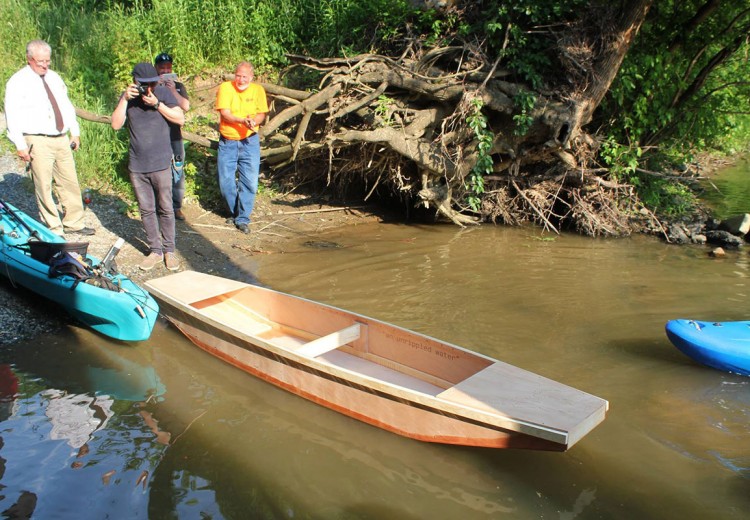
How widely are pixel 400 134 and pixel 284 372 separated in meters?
5.04

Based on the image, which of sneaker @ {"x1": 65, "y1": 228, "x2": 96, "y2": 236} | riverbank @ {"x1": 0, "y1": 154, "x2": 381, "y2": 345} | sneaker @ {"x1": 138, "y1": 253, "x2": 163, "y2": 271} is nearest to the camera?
riverbank @ {"x1": 0, "y1": 154, "x2": 381, "y2": 345}

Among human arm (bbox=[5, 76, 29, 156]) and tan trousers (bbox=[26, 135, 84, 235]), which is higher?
human arm (bbox=[5, 76, 29, 156])

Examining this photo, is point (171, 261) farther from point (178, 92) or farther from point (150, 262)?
point (178, 92)

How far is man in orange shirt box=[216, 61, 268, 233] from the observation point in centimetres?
858

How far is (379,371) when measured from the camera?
571cm

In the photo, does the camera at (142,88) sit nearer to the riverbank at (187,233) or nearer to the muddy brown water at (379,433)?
the riverbank at (187,233)

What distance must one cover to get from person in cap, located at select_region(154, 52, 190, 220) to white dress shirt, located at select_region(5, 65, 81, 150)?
44.8 inches

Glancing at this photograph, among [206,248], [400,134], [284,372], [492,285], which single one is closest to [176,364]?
[284,372]

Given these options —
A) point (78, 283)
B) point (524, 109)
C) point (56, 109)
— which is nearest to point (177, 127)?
point (56, 109)

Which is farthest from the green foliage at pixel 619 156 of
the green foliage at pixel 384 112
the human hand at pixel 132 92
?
the human hand at pixel 132 92

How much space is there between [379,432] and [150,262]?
391cm

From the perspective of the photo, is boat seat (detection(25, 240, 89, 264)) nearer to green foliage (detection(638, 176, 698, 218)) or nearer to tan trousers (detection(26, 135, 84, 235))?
tan trousers (detection(26, 135, 84, 235))

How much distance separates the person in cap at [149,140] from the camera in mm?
6730

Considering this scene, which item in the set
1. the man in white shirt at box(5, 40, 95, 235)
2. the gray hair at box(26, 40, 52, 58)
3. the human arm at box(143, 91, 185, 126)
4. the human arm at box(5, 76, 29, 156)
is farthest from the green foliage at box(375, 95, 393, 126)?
the human arm at box(5, 76, 29, 156)
